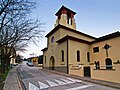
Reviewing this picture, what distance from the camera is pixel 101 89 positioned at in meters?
10.5

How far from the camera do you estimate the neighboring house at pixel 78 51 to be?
21141mm

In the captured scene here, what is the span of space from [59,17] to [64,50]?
1034 cm

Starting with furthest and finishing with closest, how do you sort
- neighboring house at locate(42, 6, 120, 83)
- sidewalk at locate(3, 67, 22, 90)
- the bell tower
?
the bell tower, neighboring house at locate(42, 6, 120, 83), sidewalk at locate(3, 67, 22, 90)

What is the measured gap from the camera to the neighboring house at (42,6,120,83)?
21.1 metres

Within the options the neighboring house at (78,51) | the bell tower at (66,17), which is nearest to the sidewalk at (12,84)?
the neighboring house at (78,51)

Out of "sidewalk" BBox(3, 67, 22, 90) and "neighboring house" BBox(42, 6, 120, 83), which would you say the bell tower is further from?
"sidewalk" BBox(3, 67, 22, 90)

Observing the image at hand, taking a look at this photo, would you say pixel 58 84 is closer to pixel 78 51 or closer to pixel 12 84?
pixel 12 84

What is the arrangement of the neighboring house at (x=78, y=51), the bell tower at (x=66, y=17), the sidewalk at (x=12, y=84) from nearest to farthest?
the sidewalk at (x=12, y=84) < the neighboring house at (x=78, y=51) < the bell tower at (x=66, y=17)

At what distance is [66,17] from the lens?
3017 cm

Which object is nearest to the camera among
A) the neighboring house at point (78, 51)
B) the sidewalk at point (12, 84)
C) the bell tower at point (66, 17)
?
the sidewalk at point (12, 84)

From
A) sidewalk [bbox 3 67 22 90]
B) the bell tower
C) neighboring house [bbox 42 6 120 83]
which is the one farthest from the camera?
the bell tower

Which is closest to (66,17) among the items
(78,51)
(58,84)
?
(78,51)

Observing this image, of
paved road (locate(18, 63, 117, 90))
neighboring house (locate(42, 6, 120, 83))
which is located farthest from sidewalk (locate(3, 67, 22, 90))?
neighboring house (locate(42, 6, 120, 83))

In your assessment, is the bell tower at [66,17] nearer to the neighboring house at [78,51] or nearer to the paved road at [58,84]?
the neighboring house at [78,51]
